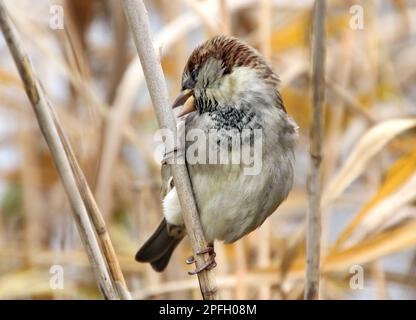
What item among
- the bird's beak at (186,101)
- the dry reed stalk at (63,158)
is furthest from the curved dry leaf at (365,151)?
the dry reed stalk at (63,158)

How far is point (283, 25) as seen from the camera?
8.13 ft

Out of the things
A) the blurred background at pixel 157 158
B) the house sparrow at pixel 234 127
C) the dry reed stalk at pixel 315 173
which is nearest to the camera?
the dry reed stalk at pixel 315 173

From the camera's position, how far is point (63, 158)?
→ 1216 millimetres

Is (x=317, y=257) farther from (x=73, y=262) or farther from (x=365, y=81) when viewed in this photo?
(x=365, y=81)

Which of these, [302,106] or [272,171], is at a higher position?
[302,106]

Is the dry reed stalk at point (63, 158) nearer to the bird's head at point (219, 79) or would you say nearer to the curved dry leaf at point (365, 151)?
the bird's head at point (219, 79)

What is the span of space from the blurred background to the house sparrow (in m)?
0.17

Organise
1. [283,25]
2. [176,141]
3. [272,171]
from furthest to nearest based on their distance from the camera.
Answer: [283,25] → [272,171] → [176,141]

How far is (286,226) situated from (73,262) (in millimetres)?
738

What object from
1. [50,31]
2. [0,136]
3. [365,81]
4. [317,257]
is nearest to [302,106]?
[365,81]

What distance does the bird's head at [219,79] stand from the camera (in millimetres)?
1510

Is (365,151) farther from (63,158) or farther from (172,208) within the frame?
(63,158)

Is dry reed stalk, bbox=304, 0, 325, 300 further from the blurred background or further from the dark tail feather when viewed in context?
the dark tail feather

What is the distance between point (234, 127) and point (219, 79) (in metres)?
0.10
